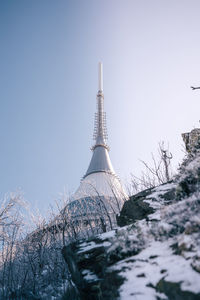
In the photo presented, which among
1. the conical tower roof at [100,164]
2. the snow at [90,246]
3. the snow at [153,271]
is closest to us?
the snow at [153,271]

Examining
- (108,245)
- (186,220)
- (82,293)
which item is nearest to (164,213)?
(186,220)

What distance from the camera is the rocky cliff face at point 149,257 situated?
8.00ft

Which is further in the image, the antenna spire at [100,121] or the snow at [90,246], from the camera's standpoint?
the antenna spire at [100,121]

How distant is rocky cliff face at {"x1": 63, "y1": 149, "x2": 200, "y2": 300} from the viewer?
8.00ft

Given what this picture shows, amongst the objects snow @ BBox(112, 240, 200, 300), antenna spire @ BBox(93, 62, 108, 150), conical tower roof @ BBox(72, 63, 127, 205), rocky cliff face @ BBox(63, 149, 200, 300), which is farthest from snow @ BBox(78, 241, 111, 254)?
antenna spire @ BBox(93, 62, 108, 150)

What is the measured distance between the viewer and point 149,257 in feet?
9.89

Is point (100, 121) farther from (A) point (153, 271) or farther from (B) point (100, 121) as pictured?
(A) point (153, 271)

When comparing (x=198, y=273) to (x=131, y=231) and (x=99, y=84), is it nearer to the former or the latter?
(x=131, y=231)

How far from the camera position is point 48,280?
1144 centimetres

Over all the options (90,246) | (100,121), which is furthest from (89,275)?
(100,121)

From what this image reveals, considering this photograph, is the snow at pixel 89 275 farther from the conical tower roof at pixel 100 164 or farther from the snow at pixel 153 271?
the conical tower roof at pixel 100 164

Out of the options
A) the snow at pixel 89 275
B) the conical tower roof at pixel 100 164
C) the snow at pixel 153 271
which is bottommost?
the snow at pixel 89 275

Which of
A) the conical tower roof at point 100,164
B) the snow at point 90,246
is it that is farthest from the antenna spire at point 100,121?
the snow at point 90,246

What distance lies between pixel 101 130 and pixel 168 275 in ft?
137
